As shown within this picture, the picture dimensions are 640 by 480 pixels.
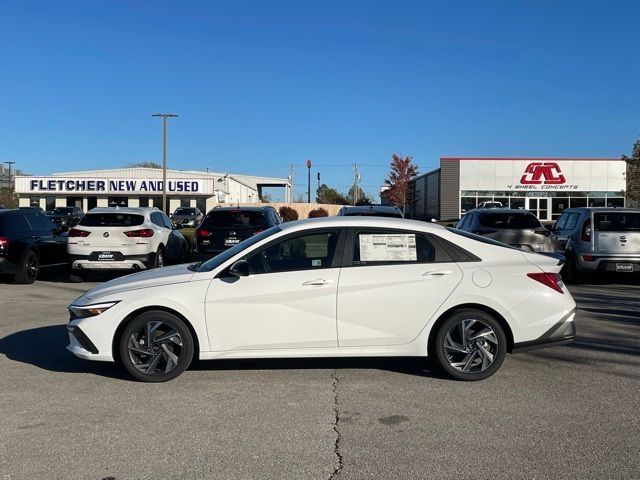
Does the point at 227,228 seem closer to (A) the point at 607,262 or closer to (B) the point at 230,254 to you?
(B) the point at 230,254

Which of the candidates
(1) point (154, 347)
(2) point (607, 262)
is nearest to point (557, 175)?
(2) point (607, 262)

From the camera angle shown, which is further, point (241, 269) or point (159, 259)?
point (159, 259)

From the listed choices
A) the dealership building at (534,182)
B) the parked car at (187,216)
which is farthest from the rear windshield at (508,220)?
the dealership building at (534,182)

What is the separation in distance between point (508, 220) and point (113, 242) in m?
8.63

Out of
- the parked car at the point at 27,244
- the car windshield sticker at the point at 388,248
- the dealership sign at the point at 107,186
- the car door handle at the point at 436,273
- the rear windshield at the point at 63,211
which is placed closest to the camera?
the car door handle at the point at 436,273

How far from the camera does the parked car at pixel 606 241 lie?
1286cm

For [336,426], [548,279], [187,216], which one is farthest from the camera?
[187,216]

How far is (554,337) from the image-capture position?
5.99m

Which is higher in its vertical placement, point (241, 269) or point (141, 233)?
point (141, 233)

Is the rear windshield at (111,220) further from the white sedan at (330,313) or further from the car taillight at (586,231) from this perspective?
the car taillight at (586,231)

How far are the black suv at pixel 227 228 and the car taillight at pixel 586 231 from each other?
21.8ft

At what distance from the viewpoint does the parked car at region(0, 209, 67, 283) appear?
1313 cm

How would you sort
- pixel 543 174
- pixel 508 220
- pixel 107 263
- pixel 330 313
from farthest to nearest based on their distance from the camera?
pixel 543 174 → pixel 508 220 → pixel 107 263 → pixel 330 313

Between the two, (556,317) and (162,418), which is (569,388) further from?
(162,418)
